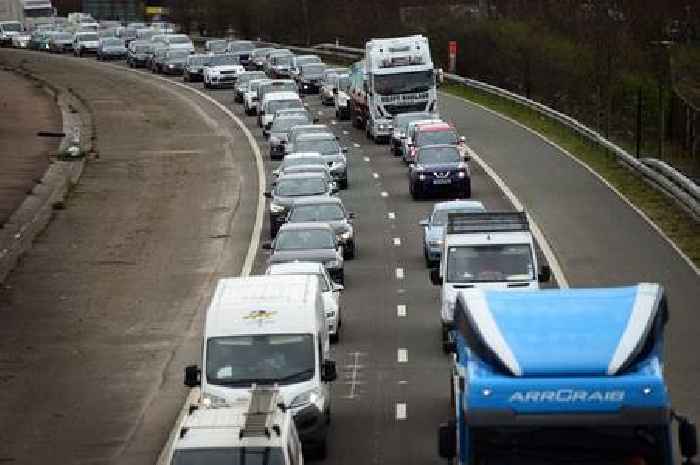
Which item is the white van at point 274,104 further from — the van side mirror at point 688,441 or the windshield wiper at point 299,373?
the van side mirror at point 688,441

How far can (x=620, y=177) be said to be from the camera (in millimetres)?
49781

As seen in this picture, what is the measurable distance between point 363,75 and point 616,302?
47745 mm

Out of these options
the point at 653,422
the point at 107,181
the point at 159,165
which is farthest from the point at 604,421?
the point at 159,165

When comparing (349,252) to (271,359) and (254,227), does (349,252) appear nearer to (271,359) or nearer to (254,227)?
(254,227)

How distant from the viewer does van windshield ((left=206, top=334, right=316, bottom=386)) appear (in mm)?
22859

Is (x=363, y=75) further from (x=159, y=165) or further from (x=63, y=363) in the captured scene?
(x=63, y=363)

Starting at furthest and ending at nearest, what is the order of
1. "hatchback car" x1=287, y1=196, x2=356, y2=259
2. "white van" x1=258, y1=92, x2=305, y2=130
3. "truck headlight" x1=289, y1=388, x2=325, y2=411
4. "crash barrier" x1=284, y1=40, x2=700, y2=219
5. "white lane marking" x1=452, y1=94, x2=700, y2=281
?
"white van" x1=258, y1=92, x2=305, y2=130, "crash barrier" x1=284, y1=40, x2=700, y2=219, "hatchback car" x1=287, y1=196, x2=356, y2=259, "white lane marking" x1=452, y1=94, x2=700, y2=281, "truck headlight" x1=289, y1=388, x2=325, y2=411

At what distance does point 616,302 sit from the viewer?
52.4 feet

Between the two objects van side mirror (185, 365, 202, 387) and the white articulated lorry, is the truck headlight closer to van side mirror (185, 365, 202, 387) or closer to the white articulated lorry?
van side mirror (185, 365, 202, 387)

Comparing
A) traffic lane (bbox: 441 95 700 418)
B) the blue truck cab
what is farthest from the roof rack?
the blue truck cab

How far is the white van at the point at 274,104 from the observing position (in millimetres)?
65519

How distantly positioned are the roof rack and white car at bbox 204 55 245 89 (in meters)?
56.8

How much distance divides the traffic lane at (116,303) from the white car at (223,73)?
2072 centimetres

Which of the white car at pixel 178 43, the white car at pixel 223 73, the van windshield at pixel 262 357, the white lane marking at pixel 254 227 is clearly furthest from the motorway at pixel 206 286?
the white car at pixel 178 43
